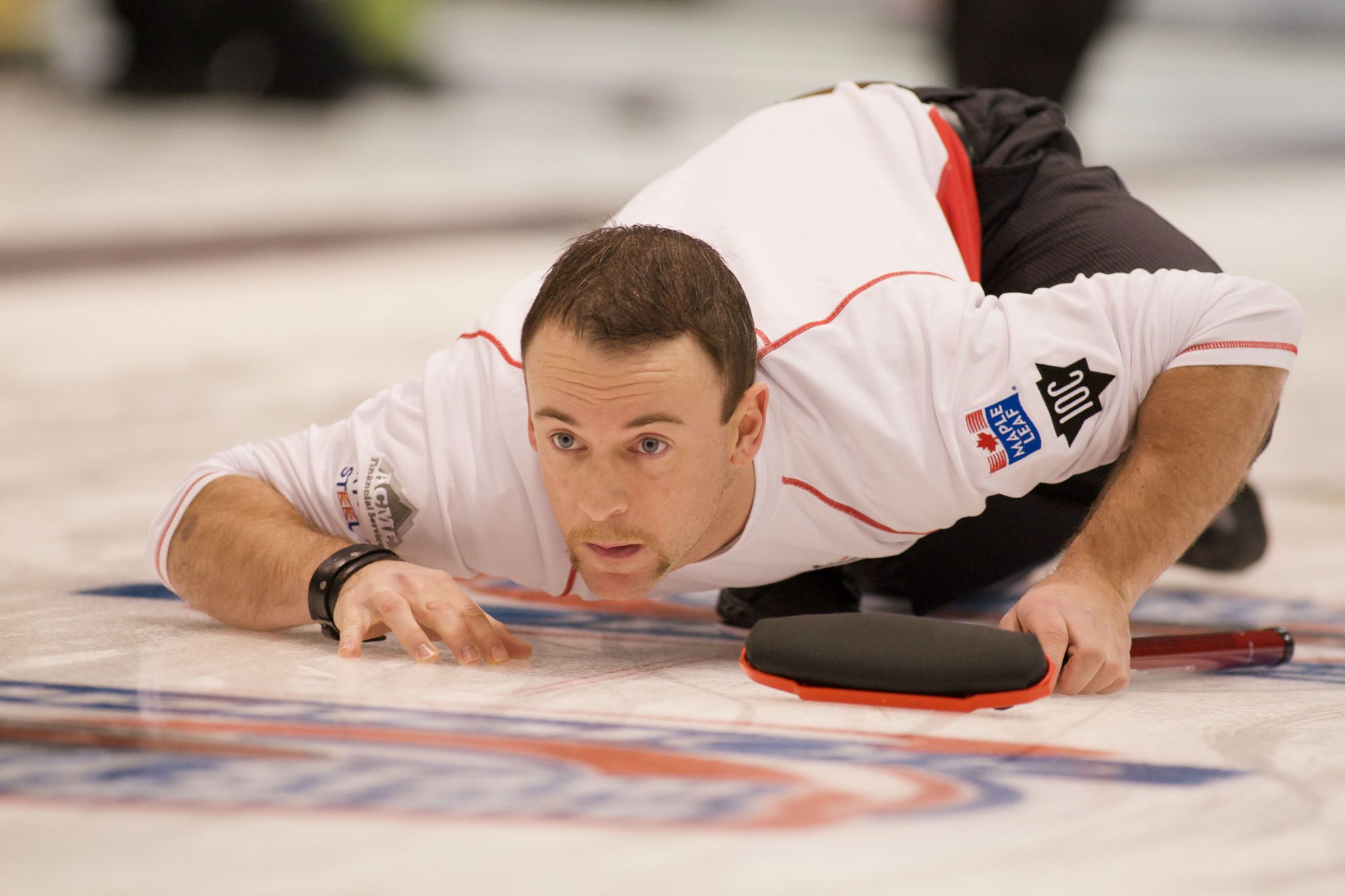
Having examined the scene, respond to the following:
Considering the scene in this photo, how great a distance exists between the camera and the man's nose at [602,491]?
5.15ft

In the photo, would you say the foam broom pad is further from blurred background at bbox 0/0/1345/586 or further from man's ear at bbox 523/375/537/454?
blurred background at bbox 0/0/1345/586

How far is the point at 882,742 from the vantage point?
1.35m

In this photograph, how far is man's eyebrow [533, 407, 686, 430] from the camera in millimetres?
1550

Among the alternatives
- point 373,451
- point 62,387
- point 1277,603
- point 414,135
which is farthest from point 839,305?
point 414,135

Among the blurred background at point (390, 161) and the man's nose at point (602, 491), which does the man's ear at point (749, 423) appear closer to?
the man's nose at point (602, 491)

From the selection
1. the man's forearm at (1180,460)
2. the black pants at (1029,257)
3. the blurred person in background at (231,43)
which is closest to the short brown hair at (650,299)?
the man's forearm at (1180,460)

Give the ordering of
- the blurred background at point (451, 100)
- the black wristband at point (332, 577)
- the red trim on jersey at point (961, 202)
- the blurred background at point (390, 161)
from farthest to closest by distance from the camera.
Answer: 1. the blurred background at point (451, 100)
2. the blurred background at point (390, 161)
3. the red trim on jersey at point (961, 202)
4. the black wristband at point (332, 577)

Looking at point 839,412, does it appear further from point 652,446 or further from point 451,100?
point 451,100

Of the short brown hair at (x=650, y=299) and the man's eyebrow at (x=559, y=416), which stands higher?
the short brown hair at (x=650, y=299)

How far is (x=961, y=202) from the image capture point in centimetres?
221

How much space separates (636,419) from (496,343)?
34cm

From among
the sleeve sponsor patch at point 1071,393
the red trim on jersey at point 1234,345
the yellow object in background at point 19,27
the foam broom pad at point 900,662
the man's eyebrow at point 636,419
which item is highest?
the yellow object in background at point 19,27

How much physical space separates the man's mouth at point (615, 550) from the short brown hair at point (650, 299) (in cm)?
18

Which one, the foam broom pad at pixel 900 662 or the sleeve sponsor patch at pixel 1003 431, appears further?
the sleeve sponsor patch at pixel 1003 431
